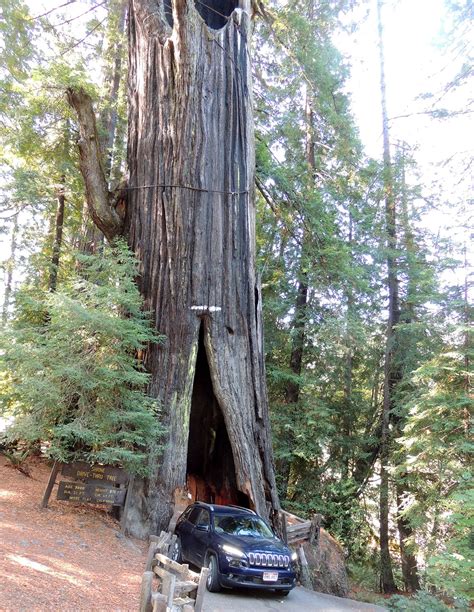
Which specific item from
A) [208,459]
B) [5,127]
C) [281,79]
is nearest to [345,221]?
[281,79]

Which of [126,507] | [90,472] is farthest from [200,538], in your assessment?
[90,472]

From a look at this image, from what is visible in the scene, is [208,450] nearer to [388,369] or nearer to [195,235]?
[195,235]

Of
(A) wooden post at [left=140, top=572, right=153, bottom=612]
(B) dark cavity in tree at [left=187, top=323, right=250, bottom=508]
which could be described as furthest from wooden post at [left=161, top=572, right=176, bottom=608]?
(B) dark cavity in tree at [left=187, top=323, right=250, bottom=508]

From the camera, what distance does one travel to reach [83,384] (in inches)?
327

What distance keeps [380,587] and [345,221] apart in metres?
12.7

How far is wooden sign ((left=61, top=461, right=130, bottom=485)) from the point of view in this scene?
8914 millimetres

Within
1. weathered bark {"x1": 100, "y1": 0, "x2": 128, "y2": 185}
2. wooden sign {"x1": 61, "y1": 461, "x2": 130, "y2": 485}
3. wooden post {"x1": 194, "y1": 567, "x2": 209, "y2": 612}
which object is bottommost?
wooden post {"x1": 194, "y1": 567, "x2": 209, "y2": 612}

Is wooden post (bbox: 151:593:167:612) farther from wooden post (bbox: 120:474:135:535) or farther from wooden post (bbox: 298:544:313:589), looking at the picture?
wooden post (bbox: 298:544:313:589)

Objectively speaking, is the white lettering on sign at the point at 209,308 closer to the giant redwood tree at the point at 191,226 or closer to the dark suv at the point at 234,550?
the giant redwood tree at the point at 191,226

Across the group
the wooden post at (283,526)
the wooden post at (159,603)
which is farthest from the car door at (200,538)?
the wooden post at (159,603)

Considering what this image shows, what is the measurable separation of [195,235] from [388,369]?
31.6 feet

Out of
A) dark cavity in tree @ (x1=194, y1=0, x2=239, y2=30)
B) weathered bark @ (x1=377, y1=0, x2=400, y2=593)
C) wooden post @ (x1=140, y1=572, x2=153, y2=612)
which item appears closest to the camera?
wooden post @ (x1=140, y1=572, x2=153, y2=612)

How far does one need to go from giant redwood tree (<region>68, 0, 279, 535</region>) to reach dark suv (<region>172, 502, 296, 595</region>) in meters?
1.20

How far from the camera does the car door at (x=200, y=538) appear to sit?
25.3 ft
